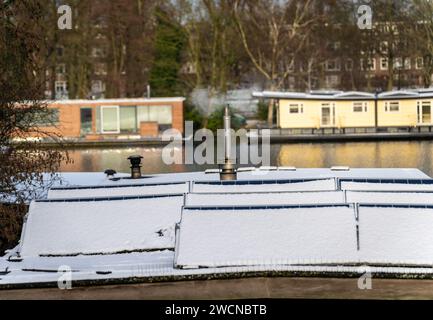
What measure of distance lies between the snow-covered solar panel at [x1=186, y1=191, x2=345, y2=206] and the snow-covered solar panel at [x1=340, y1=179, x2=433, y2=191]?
4.68 feet

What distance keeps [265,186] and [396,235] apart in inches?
134

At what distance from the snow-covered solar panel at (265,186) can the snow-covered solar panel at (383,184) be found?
302mm

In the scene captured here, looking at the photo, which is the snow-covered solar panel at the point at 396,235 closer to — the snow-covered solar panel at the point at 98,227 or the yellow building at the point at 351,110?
the snow-covered solar panel at the point at 98,227

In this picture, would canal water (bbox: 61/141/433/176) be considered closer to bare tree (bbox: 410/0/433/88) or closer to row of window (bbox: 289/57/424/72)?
bare tree (bbox: 410/0/433/88)

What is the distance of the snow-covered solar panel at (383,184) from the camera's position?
13.3 m

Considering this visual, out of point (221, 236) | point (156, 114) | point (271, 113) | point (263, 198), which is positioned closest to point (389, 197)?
point (263, 198)

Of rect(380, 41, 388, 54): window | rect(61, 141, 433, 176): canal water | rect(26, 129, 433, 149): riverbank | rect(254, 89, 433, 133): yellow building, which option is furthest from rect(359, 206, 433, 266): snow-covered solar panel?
rect(380, 41, 388, 54): window

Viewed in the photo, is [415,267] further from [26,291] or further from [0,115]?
[0,115]

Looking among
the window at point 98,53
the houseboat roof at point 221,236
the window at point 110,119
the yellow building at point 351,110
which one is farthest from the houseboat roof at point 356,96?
the houseboat roof at point 221,236

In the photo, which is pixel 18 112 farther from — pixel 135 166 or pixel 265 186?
pixel 265 186

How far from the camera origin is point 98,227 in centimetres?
1176

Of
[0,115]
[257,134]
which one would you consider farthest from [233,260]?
[257,134]
